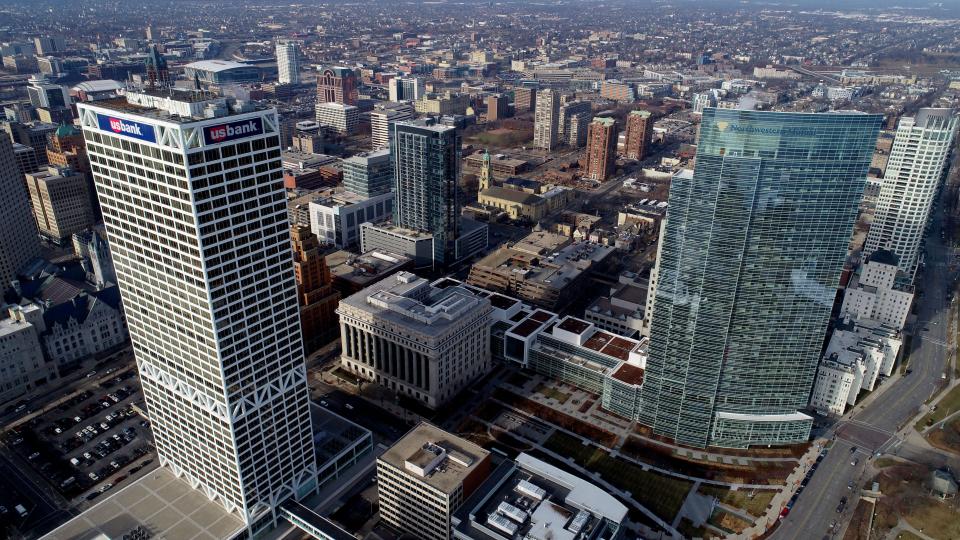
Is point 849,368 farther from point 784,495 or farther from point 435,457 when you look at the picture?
point 435,457

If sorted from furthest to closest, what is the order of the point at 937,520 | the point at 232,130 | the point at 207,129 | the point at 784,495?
the point at 784,495, the point at 937,520, the point at 232,130, the point at 207,129

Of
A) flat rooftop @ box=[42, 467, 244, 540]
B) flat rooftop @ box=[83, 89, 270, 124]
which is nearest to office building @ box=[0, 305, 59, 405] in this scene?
flat rooftop @ box=[42, 467, 244, 540]

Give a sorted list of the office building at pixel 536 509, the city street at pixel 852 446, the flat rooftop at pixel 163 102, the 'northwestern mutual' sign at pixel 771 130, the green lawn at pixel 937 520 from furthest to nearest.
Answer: the city street at pixel 852 446, the green lawn at pixel 937 520, the 'northwestern mutual' sign at pixel 771 130, the office building at pixel 536 509, the flat rooftop at pixel 163 102

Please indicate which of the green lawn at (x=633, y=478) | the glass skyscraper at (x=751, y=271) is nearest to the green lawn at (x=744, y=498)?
the green lawn at (x=633, y=478)

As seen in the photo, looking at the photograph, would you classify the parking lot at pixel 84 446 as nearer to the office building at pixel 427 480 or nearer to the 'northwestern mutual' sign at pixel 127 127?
the office building at pixel 427 480

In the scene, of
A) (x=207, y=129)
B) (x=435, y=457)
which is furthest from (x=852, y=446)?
(x=207, y=129)

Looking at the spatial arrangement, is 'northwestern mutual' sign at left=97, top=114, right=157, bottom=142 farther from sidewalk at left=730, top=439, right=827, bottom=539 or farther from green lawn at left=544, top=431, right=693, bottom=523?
sidewalk at left=730, top=439, right=827, bottom=539
